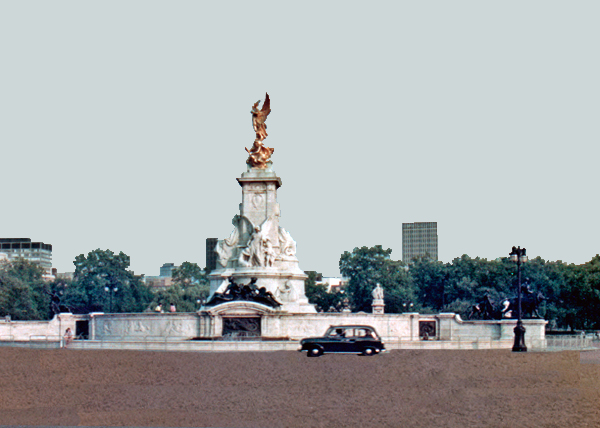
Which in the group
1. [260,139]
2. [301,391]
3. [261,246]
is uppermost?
[260,139]

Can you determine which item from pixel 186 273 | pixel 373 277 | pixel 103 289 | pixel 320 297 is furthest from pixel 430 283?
pixel 186 273

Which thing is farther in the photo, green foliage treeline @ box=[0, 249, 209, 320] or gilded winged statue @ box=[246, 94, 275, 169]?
green foliage treeline @ box=[0, 249, 209, 320]

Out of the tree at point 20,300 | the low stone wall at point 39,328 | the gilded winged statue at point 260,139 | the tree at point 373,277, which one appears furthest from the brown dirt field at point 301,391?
the tree at point 373,277

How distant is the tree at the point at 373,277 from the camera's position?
100 metres

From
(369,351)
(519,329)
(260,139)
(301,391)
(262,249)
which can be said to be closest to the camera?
(301,391)

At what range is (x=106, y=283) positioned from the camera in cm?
11369

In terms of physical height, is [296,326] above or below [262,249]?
below

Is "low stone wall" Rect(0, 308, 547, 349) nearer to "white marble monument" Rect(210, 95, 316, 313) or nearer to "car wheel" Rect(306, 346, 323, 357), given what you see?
"white marble monument" Rect(210, 95, 316, 313)

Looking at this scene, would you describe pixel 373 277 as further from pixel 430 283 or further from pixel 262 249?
pixel 262 249

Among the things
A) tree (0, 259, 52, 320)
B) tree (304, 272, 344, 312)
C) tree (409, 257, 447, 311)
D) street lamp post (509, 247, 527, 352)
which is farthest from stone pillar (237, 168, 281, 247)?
tree (409, 257, 447, 311)

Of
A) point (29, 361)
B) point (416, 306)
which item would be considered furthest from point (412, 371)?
point (416, 306)

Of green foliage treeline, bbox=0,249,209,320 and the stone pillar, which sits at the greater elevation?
the stone pillar

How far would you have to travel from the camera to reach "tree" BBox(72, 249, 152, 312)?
11231cm

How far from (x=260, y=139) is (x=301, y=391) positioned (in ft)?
121
